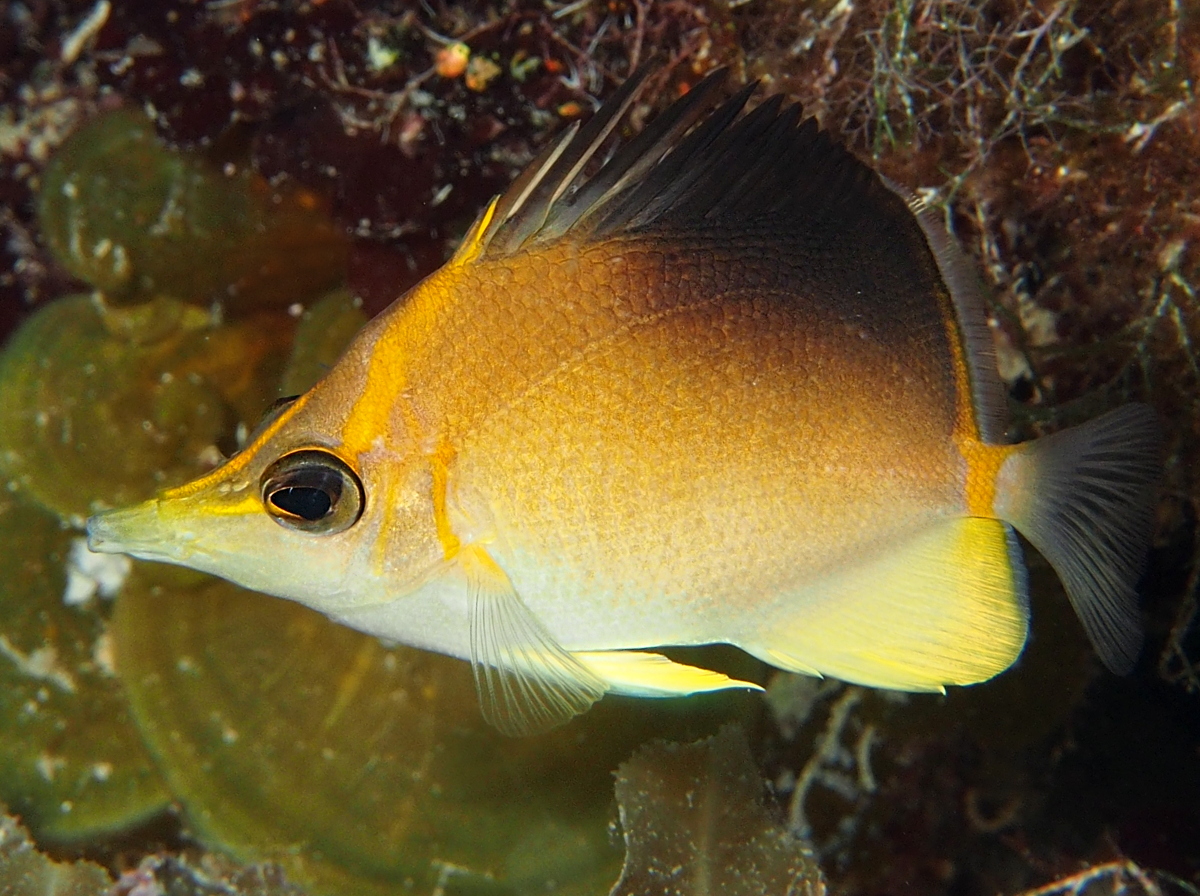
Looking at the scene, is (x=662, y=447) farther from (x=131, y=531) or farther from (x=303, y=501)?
(x=131, y=531)

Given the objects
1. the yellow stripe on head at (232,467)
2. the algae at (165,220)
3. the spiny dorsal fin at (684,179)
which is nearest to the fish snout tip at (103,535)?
the yellow stripe on head at (232,467)

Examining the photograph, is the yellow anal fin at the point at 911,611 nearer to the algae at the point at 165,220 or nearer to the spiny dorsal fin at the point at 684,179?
the spiny dorsal fin at the point at 684,179

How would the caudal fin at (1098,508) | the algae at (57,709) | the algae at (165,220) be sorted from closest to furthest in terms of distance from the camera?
the caudal fin at (1098,508) < the algae at (165,220) < the algae at (57,709)

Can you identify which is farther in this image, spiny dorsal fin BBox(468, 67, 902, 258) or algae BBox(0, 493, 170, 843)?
algae BBox(0, 493, 170, 843)

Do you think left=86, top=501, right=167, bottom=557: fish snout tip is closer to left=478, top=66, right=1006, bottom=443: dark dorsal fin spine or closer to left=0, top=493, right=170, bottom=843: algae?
left=478, top=66, right=1006, bottom=443: dark dorsal fin spine

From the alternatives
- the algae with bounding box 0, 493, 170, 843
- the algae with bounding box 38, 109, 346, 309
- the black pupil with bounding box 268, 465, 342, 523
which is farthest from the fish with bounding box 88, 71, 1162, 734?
the algae with bounding box 0, 493, 170, 843

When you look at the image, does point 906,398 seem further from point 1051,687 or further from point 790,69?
point 1051,687

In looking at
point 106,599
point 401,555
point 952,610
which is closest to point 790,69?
point 952,610

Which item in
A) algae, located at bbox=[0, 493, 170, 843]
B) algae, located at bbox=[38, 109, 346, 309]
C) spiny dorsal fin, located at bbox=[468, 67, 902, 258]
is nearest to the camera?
spiny dorsal fin, located at bbox=[468, 67, 902, 258]
